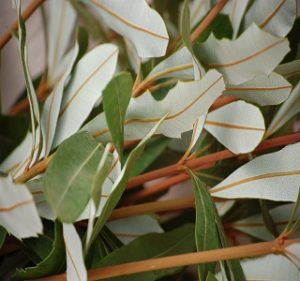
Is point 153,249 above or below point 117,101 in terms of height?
below

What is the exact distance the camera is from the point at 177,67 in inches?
14.6

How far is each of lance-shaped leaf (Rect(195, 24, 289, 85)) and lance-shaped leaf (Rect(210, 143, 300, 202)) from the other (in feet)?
0.20

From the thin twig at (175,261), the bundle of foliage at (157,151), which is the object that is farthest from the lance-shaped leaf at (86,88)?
the thin twig at (175,261)

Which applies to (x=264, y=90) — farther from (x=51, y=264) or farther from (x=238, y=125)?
(x=51, y=264)

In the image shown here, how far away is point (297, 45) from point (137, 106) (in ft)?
0.54

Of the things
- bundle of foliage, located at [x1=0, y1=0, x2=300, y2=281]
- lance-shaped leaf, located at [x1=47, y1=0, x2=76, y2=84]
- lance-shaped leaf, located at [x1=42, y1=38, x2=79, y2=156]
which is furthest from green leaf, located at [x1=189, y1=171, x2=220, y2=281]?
lance-shaped leaf, located at [x1=47, y1=0, x2=76, y2=84]

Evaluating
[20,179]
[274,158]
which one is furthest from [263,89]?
[20,179]

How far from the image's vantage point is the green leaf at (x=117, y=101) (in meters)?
0.30

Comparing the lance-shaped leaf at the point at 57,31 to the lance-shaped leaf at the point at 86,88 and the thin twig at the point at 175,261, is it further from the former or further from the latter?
the thin twig at the point at 175,261

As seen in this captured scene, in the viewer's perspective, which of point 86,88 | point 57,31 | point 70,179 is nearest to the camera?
point 70,179

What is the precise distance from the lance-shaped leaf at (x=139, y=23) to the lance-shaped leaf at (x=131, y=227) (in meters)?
0.14

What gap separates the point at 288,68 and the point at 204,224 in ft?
0.41

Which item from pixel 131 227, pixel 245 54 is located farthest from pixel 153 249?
pixel 245 54

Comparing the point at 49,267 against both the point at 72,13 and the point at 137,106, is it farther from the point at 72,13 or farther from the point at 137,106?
the point at 72,13
